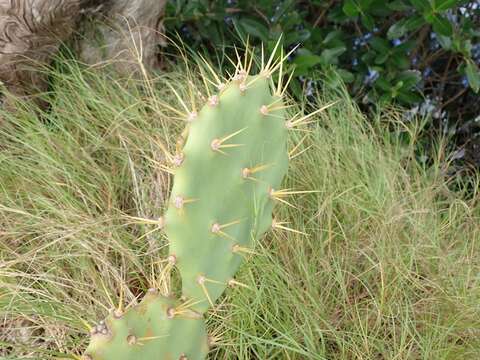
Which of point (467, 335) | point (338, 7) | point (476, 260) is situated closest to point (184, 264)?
point (467, 335)

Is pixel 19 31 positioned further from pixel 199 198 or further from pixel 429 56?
pixel 429 56

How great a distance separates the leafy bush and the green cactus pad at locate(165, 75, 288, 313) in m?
1.18

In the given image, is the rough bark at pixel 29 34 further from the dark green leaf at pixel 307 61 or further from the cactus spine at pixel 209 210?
the cactus spine at pixel 209 210

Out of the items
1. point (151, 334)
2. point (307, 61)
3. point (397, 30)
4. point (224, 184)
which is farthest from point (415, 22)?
point (151, 334)

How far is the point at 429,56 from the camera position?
3012mm

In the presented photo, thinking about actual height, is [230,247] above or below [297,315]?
above

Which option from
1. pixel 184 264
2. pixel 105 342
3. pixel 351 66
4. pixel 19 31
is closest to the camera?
pixel 105 342

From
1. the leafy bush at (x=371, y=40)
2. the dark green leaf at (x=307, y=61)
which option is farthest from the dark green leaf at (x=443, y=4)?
the dark green leaf at (x=307, y=61)

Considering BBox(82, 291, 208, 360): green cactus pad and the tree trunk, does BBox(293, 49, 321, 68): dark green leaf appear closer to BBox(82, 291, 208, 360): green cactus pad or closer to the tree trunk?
the tree trunk

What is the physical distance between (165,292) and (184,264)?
0.27 ft

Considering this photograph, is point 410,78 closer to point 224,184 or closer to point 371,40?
point 371,40

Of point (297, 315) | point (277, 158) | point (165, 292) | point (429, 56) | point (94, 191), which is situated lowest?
point (429, 56)

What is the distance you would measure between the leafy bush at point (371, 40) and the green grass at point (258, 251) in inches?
16.8

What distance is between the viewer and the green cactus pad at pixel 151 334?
1105 mm
